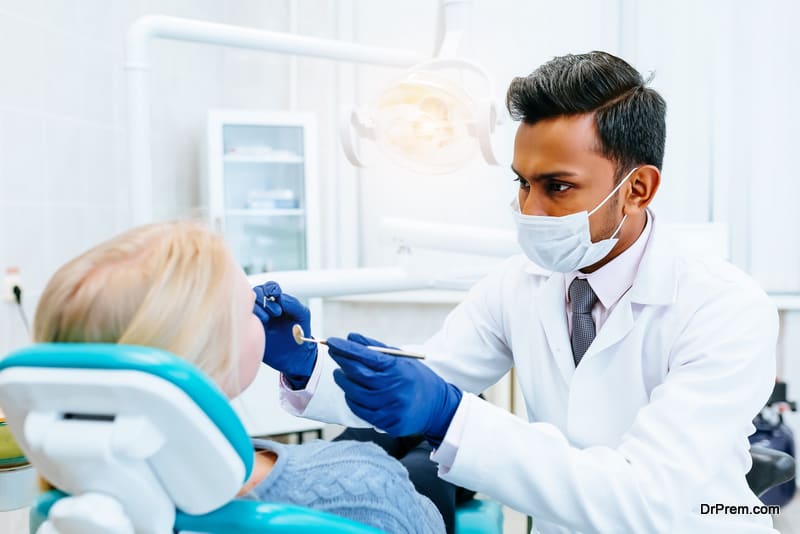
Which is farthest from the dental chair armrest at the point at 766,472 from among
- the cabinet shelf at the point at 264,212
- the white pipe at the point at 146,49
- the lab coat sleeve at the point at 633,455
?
the cabinet shelf at the point at 264,212

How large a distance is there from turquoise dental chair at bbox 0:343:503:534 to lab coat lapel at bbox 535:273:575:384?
0.65 m

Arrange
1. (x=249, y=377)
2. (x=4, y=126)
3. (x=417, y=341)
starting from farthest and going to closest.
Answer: (x=417, y=341), (x=4, y=126), (x=249, y=377)

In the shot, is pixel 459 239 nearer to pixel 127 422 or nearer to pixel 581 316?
pixel 581 316

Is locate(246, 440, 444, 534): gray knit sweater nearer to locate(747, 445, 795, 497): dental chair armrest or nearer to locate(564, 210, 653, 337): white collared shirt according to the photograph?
locate(564, 210, 653, 337): white collared shirt

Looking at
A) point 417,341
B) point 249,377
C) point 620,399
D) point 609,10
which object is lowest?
point 417,341

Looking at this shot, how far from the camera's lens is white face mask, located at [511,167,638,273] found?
1164 millimetres

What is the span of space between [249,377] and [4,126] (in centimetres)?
154

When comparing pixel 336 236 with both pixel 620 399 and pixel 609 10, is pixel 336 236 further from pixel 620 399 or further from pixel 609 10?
pixel 620 399

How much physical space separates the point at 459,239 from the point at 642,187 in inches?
16.6

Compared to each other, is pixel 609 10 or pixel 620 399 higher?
pixel 609 10

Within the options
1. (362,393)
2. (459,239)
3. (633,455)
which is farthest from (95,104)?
(633,455)

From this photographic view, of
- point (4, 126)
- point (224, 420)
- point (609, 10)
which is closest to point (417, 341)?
point (609, 10)

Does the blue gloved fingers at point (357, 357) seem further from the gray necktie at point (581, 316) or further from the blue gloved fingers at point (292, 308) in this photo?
the gray necktie at point (581, 316)

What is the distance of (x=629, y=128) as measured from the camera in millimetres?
1146
